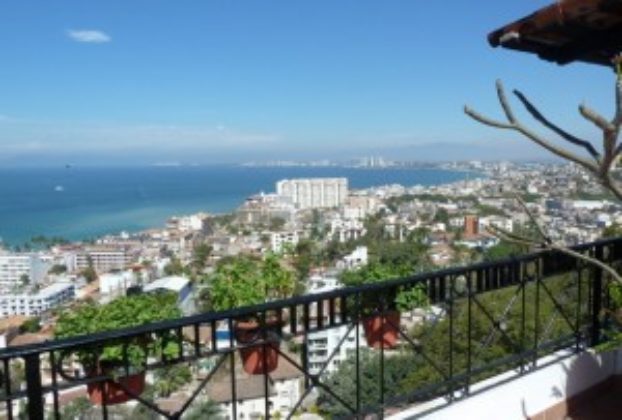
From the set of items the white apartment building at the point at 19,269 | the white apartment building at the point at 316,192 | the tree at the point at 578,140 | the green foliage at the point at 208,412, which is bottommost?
the white apartment building at the point at 19,269

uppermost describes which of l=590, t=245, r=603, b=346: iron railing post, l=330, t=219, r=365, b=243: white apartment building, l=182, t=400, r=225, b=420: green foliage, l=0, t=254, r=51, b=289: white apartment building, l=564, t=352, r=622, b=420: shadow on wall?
l=590, t=245, r=603, b=346: iron railing post

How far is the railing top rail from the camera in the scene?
1.48 m

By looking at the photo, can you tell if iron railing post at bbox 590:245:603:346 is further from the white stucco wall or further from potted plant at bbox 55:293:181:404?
potted plant at bbox 55:293:181:404

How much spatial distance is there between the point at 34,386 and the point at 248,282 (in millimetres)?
1537

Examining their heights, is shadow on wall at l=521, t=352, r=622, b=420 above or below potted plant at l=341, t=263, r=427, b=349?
below

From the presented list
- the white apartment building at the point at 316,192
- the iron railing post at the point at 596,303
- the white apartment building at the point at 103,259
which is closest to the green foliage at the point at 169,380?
the iron railing post at the point at 596,303

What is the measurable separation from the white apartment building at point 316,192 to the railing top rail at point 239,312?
105 metres

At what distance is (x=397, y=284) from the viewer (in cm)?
237

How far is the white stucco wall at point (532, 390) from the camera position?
2521 millimetres

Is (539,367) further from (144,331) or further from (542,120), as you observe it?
(144,331)

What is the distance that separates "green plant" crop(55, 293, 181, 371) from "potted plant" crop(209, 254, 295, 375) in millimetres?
281

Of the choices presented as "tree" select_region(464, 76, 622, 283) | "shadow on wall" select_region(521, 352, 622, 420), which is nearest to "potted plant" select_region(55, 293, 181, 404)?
"tree" select_region(464, 76, 622, 283)

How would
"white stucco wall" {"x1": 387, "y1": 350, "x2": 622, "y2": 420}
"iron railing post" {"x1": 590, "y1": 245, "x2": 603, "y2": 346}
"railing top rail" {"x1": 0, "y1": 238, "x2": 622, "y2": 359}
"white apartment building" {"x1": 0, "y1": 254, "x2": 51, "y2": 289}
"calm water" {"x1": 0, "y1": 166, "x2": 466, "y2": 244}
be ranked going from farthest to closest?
1. "calm water" {"x1": 0, "y1": 166, "x2": 466, "y2": 244}
2. "white apartment building" {"x1": 0, "y1": 254, "x2": 51, "y2": 289}
3. "iron railing post" {"x1": 590, "y1": 245, "x2": 603, "y2": 346}
4. "white stucco wall" {"x1": 387, "y1": 350, "x2": 622, "y2": 420}
5. "railing top rail" {"x1": 0, "y1": 238, "x2": 622, "y2": 359}

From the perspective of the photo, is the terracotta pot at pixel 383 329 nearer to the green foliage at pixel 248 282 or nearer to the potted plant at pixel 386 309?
the potted plant at pixel 386 309
